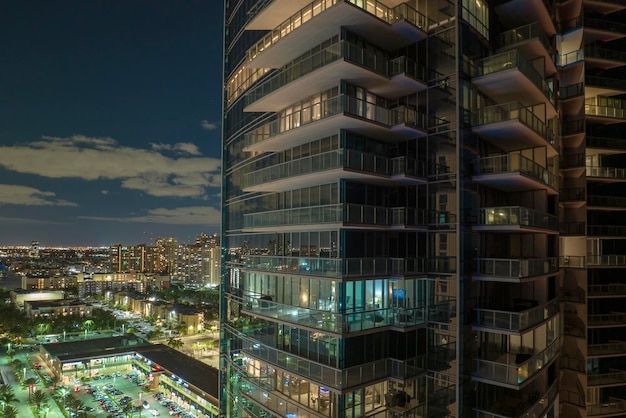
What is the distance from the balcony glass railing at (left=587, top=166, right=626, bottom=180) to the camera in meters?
29.3

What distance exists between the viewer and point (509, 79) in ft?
67.6

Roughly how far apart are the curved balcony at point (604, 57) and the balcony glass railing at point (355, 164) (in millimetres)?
17841

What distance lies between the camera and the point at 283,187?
80.0 ft

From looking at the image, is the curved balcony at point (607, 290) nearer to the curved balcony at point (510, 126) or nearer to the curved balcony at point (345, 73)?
the curved balcony at point (510, 126)

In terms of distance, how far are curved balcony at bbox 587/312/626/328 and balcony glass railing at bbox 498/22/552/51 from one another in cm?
1849

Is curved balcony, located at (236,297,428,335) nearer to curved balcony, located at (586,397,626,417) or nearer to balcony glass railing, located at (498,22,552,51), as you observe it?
balcony glass railing, located at (498,22,552,51)

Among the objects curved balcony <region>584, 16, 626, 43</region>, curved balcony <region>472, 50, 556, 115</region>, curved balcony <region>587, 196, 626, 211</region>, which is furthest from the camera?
curved balcony <region>587, 196, 626, 211</region>

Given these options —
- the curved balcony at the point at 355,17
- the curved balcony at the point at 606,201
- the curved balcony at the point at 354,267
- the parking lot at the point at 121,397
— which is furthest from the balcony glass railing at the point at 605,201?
the parking lot at the point at 121,397

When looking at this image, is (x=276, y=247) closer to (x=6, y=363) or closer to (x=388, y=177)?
(x=388, y=177)

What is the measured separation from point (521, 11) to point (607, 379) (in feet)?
80.0

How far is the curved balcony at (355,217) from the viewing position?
18938 mm

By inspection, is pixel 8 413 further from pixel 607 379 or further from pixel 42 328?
pixel 42 328

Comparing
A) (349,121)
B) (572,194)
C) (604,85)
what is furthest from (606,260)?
(349,121)

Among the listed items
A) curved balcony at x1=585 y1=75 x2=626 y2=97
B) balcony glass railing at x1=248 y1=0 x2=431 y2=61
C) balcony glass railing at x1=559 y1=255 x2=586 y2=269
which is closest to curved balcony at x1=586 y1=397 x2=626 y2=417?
balcony glass railing at x1=559 y1=255 x2=586 y2=269
